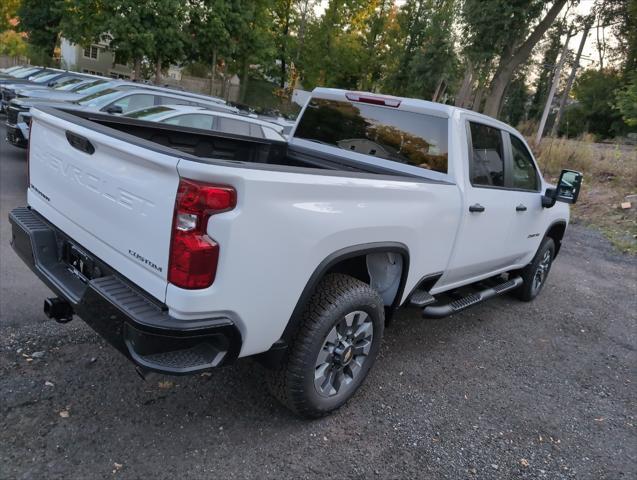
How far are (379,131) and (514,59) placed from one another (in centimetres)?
1685

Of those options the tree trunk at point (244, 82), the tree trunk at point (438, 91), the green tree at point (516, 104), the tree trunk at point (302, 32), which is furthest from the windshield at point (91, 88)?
the green tree at point (516, 104)

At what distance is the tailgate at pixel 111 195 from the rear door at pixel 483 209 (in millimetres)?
2264

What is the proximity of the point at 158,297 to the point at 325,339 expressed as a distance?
983 millimetres

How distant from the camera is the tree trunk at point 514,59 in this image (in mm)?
17625

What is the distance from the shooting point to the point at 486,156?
4059 mm

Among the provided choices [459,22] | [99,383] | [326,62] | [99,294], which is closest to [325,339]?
Answer: [99,294]

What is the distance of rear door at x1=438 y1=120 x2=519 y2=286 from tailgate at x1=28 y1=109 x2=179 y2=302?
7.43ft

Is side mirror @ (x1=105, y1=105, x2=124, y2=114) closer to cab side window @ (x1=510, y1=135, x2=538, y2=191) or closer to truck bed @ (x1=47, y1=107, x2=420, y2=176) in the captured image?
truck bed @ (x1=47, y1=107, x2=420, y2=176)

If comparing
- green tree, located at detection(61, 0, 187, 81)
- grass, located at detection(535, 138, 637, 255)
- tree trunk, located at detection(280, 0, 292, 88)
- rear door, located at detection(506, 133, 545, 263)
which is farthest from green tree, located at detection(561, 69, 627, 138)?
rear door, located at detection(506, 133, 545, 263)

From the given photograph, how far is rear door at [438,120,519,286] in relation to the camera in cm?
376

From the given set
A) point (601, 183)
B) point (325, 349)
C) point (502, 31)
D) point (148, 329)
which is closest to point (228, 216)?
point (148, 329)

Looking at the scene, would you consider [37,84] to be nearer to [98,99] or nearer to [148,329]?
[98,99]

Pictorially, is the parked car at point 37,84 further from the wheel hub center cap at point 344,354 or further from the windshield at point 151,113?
the wheel hub center cap at point 344,354

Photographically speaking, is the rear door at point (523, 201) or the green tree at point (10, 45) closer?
the rear door at point (523, 201)
